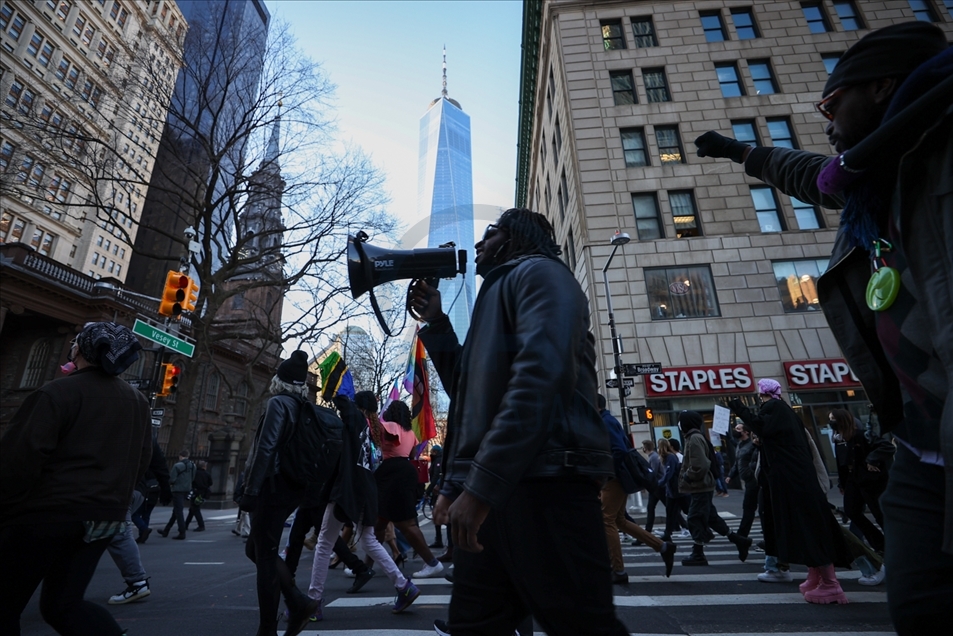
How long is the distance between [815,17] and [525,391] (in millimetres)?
30889

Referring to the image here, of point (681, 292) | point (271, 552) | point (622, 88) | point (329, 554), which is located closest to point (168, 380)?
point (329, 554)

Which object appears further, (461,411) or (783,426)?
(783,426)

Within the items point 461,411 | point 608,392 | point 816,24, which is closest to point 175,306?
point 461,411

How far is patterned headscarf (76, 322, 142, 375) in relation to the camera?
3014 millimetres

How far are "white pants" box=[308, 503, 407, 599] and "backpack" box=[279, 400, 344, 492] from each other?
60cm

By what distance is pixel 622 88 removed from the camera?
74.7 ft

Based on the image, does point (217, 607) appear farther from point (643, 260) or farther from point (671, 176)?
point (671, 176)

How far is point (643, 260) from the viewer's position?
20.0 meters

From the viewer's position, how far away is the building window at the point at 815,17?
76.1 ft

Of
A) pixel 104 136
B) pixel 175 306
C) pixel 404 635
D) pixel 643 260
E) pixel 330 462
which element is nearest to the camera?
pixel 404 635

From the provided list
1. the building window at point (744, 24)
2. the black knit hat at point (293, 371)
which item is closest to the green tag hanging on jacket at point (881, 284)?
the black knit hat at point (293, 371)

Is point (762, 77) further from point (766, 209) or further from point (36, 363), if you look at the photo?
point (36, 363)

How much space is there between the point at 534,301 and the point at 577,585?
0.95 meters

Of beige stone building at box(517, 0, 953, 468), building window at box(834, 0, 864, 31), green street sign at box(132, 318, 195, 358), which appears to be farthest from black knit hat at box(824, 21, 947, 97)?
building window at box(834, 0, 864, 31)
